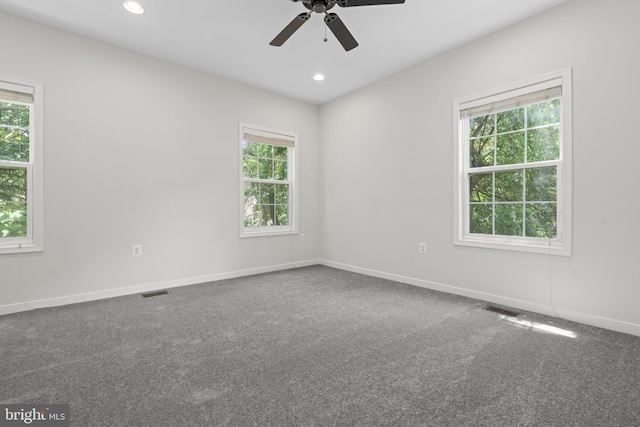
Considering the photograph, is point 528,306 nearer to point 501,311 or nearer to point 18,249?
point 501,311

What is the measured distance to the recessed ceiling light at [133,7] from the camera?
264 cm

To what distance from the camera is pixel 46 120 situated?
2.93 m

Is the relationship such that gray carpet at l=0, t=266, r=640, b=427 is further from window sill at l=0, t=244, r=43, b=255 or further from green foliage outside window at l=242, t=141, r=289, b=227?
green foliage outside window at l=242, t=141, r=289, b=227

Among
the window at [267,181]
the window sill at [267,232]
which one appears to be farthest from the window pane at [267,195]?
the window sill at [267,232]

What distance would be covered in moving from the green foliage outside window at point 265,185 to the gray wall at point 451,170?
85 cm

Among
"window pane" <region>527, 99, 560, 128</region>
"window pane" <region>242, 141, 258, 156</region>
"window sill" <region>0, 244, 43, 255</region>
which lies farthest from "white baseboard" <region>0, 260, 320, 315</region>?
"window pane" <region>527, 99, 560, 128</region>

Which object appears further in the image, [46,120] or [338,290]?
[338,290]

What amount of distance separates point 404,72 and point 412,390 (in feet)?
11.8

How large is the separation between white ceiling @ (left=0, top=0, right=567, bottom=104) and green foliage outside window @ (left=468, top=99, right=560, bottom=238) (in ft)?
3.01

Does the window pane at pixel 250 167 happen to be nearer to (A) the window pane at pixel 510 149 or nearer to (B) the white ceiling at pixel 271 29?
(B) the white ceiling at pixel 271 29

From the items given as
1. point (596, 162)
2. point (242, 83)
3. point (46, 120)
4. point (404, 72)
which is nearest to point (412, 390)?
point (596, 162)

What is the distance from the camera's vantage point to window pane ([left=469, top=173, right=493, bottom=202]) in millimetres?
3227

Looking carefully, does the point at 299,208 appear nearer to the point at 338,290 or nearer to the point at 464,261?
the point at 338,290

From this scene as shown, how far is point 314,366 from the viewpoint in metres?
1.84
